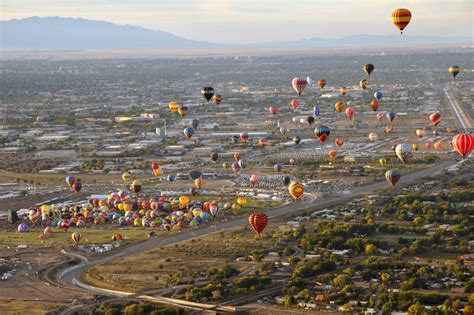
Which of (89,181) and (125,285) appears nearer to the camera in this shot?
(125,285)

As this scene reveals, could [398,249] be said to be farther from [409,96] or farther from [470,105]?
[409,96]

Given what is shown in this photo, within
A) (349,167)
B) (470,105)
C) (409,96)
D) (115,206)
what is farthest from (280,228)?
(409,96)

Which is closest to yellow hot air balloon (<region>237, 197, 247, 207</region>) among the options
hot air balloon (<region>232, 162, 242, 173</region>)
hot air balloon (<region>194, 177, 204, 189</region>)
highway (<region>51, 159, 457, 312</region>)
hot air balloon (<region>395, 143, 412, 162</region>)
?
highway (<region>51, 159, 457, 312</region>)

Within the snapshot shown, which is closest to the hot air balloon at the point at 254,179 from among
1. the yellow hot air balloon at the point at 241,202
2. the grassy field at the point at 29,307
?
the yellow hot air balloon at the point at 241,202

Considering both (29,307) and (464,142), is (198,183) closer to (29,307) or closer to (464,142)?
(464,142)

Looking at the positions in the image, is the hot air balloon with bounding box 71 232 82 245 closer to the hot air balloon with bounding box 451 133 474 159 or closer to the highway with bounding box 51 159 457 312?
the highway with bounding box 51 159 457 312

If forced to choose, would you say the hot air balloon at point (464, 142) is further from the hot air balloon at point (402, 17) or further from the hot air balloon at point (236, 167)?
the hot air balloon at point (236, 167)

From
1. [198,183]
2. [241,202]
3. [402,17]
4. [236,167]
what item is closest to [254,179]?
[198,183]
